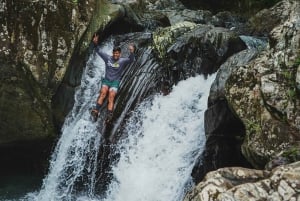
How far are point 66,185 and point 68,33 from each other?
367 cm

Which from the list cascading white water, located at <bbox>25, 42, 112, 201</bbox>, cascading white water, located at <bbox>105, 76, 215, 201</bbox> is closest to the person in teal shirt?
cascading white water, located at <bbox>25, 42, 112, 201</bbox>

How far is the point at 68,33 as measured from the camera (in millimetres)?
11008

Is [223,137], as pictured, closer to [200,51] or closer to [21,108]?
[200,51]

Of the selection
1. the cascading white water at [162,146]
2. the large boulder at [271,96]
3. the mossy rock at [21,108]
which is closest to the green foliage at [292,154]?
the large boulder at [271,96]

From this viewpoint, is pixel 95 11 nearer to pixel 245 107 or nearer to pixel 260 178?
pixel 245 107

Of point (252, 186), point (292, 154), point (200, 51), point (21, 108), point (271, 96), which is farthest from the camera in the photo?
point (200, 51)

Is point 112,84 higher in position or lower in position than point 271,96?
lower

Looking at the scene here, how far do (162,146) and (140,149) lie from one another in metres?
0.54

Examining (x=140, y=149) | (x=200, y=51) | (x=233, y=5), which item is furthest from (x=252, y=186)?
(x=233, y=5)

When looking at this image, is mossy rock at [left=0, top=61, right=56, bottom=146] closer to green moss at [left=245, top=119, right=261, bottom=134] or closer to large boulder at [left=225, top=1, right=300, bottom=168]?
large boulder at [left=225, top=1, right=300, bottom=168]

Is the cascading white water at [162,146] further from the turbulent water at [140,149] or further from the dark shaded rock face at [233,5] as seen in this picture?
the dark shaded rock face at [233,5]

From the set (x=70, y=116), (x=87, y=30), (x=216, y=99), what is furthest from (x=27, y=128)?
(x=216, y=99)

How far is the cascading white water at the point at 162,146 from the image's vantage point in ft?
32.9

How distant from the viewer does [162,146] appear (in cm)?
1060
